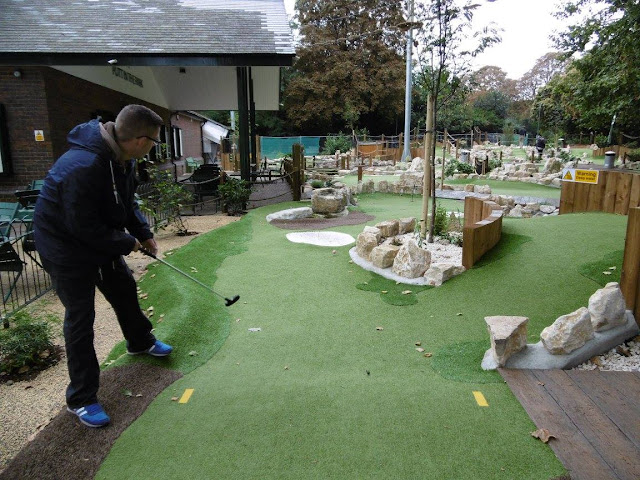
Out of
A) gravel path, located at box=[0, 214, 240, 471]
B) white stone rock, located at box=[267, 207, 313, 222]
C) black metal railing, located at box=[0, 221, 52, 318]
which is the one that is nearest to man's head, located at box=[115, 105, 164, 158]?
gravel path, located at box=[0, 214, 240, 471]

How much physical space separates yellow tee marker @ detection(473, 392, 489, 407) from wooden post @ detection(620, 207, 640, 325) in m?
1.70

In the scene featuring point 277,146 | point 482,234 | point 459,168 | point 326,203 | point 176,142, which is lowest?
point 326,203

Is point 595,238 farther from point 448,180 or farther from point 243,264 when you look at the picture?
point 448,180

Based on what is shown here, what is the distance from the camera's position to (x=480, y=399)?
9.02 ft

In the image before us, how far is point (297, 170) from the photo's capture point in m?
10.9

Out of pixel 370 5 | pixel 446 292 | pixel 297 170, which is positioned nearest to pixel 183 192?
pixel 297 170

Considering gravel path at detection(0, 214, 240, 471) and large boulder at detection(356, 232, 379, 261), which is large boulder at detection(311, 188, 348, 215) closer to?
large boulder at detection(356, 232, 379, 261)

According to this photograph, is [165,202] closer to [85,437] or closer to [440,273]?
[440,273]

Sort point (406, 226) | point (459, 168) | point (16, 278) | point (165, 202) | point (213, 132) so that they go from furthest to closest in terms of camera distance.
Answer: point (213, 132) → point (459, 168) → point (165, 202) → point (406, 226) → point (16, 278)

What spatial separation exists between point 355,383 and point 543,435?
1126mm

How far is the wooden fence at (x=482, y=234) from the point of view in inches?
196

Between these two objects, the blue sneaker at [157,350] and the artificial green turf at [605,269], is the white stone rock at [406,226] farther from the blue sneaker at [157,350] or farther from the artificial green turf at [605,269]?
the blue sneaker at [157,350]

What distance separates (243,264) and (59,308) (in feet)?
6.96

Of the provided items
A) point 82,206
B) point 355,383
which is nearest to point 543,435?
point 355,383
